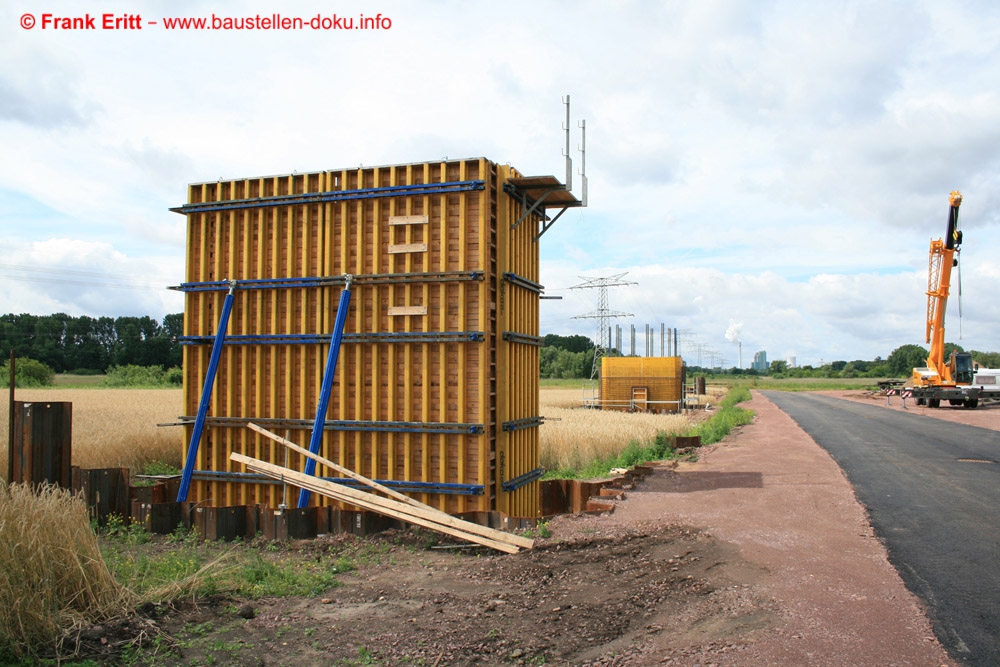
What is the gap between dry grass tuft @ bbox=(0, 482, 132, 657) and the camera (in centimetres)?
507

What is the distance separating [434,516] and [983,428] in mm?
23853

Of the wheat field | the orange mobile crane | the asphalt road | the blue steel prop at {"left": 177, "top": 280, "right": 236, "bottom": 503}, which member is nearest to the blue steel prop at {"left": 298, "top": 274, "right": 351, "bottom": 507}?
the blue steel prop at {"left": 177, "top": 280, "right": 236, "bottom": 503}

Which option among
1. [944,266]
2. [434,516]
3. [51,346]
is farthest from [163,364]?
[434,516]

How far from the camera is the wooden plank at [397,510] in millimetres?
7941

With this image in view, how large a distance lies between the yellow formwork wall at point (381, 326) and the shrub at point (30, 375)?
158ft

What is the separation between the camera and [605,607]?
6.08m

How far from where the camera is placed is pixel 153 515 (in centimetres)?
955

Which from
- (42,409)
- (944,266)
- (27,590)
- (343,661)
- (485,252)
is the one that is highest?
(944,266)

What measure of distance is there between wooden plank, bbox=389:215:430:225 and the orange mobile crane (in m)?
33.9

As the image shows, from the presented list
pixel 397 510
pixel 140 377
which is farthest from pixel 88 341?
pixel 397 510

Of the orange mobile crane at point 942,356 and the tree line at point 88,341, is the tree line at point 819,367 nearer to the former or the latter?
the orange mobile crane at point 942,356

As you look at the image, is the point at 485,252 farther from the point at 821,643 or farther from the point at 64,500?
the point at 821,643

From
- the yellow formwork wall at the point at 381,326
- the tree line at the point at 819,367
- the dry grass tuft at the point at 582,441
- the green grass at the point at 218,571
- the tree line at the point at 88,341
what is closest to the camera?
the green grass at the point at 218,571

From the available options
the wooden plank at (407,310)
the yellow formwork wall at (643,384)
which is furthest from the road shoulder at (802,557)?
the yellow formwork wall at (643,384)
